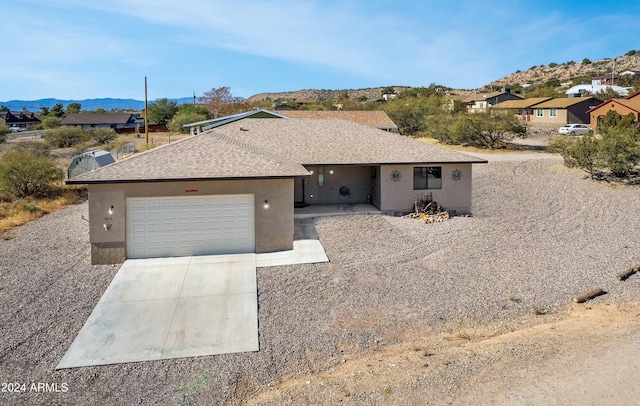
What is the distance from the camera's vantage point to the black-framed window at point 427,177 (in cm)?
1847

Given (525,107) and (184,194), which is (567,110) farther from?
(184,194)

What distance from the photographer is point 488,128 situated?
3859 centimetres

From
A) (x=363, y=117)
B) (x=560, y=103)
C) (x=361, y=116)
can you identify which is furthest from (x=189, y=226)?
(x=560, y=103)

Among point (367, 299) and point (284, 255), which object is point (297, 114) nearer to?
point (284, 255)

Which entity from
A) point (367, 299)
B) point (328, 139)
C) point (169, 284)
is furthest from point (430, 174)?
point (169, 284)

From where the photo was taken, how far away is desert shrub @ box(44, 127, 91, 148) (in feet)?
157

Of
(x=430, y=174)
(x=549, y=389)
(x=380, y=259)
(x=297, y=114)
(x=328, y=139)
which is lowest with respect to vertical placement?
(x=549, y=389)

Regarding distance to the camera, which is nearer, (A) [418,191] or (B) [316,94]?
(A) [418,191]

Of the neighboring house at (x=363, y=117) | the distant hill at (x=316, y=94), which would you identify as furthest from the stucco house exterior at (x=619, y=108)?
the distant hill at (x=316, y=94)

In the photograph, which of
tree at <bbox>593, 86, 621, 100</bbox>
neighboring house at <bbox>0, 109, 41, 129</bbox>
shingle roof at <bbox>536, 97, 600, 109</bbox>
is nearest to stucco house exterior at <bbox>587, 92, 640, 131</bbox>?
shingle roof at <bbox>536, 97, 600, 109</bbox>

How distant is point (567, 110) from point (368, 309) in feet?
191

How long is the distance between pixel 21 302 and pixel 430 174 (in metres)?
14.8

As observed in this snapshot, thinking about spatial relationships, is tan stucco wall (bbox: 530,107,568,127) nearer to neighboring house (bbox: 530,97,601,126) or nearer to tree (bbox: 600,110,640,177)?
neighboring house (bbox: 530,97,601,126)

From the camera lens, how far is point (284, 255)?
13430 millimetres
